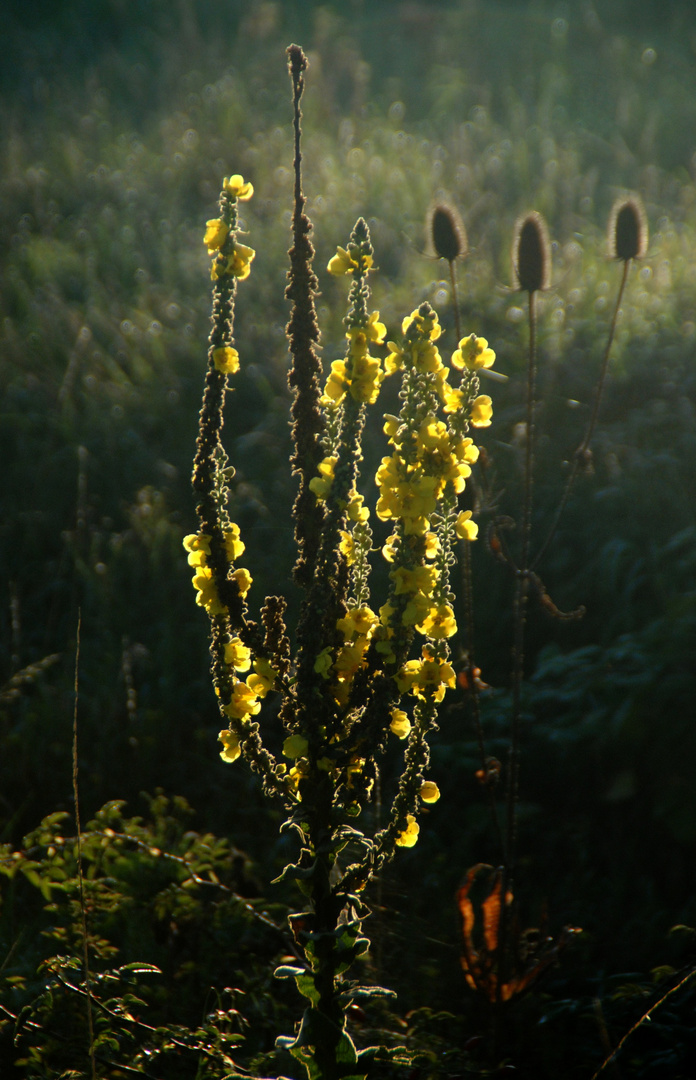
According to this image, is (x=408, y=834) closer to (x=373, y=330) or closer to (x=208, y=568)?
(x=208, y=568)

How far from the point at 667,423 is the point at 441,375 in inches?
111

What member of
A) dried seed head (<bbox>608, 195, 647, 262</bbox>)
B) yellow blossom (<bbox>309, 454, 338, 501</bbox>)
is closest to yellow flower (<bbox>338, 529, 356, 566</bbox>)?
yellow blossom (<bbox>309, 454, 338, 501</bbox>)

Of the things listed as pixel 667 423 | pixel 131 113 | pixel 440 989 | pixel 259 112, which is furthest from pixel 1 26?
pixel 440 989

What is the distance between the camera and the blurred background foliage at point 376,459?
8.09ft

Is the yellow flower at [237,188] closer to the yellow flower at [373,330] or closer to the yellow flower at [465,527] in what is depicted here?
the yellow flower at [373,330]

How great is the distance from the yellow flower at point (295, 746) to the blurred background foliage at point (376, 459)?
2.48 feet

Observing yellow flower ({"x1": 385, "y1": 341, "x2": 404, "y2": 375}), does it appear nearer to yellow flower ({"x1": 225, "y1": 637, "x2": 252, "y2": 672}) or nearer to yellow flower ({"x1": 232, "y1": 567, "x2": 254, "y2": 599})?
yellow flower ({"x1": 232, "y1": 567, "x2": 254, "y2": 599})

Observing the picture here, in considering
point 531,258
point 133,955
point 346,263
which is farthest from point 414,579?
point 133,955

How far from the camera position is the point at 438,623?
1509mm

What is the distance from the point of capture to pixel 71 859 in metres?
2.17

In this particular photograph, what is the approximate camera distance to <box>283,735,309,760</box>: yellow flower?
1424 mm

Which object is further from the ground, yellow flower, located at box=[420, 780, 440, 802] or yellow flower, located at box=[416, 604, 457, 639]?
yellow flower, located at box=[416, 604, 457, 639]

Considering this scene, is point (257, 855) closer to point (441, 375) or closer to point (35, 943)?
point (35, 943)

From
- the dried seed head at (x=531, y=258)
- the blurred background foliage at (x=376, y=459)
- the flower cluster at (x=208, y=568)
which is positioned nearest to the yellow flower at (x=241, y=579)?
the flower cluster at (x=208, y=568)
